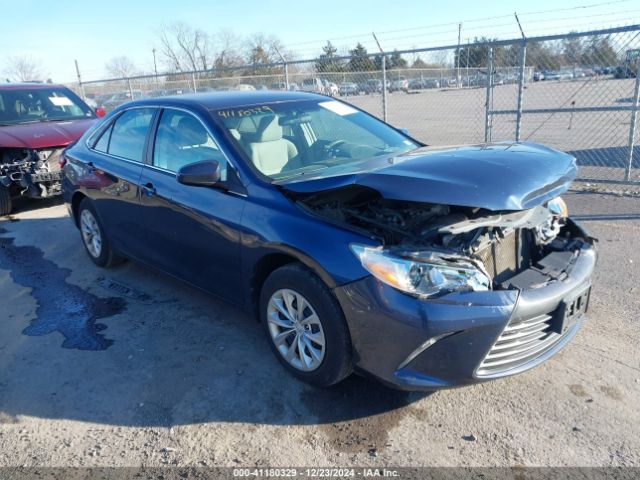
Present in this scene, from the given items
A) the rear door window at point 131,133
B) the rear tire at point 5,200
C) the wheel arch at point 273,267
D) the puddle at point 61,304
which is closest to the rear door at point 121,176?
the rear door window at point 131,133

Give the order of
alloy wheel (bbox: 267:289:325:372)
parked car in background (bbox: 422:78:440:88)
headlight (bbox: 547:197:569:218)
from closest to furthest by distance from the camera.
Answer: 1. alloy wheel (bbox: 267:289:325:372)
2. headlight (bbox: 547:197:569:218)
3. parked car in background (bbox: 422:78:440:88)

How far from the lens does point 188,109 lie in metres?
3.91

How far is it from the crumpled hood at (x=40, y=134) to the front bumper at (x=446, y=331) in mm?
6549

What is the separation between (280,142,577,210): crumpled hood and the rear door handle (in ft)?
4.53

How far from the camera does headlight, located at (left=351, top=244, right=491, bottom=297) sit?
2605 mm

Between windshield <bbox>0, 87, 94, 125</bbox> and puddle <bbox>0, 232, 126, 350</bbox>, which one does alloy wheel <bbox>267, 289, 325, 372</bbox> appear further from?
windshield <bbox>0, 87, 94, 125</bbox>

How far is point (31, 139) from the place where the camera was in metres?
7.52

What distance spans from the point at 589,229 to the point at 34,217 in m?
7.55

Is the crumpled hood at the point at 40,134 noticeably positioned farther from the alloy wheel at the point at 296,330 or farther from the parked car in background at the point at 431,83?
the parked car in background at the point at 431,83

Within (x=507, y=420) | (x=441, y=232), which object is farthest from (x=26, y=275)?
(x=507, y=420)

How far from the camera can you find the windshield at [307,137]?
3588mm

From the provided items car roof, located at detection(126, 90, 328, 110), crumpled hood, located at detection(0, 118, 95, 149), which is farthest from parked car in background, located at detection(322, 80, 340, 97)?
car roof, located at detection(126, 90, 328, 110)

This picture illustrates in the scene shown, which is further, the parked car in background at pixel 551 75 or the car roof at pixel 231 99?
the parked car in background at pixel 551 75

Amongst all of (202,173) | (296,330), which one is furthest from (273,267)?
(202,173)
